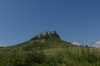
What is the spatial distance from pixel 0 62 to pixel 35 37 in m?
182

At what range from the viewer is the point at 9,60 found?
16.3m

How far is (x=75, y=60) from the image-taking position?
1466 cm

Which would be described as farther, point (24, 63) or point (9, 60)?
point (24, 63)

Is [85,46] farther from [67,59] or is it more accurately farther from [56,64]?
[56,64]

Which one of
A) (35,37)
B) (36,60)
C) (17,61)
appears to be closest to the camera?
(17,61)

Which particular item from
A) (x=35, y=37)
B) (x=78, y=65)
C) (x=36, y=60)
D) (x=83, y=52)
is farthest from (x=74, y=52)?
(x=35, y=37)

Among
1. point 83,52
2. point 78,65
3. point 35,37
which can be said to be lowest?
point 78,65

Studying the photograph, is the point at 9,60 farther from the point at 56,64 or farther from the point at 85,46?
the point at 85,46

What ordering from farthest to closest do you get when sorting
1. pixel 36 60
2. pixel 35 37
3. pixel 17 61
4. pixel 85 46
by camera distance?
1. pixel 35 37
2. pixel 36 60
3. pixel 17 61
4. pixel 85 46

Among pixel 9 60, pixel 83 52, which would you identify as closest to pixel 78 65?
pixel 83 52

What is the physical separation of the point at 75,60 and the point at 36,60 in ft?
26.4

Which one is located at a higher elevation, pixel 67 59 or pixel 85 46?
pixel 85 46

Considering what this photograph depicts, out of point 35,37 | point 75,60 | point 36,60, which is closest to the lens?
point 75,60

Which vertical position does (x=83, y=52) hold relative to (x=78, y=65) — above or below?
above
